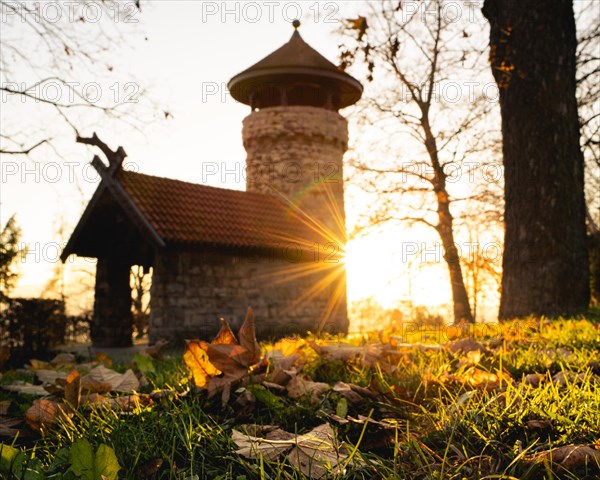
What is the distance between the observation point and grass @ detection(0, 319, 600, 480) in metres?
1.43

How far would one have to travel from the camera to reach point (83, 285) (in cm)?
3209

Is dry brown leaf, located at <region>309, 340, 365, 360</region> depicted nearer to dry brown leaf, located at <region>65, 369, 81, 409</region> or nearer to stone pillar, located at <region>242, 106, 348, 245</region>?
dry brown leaf, located at <region>65, 369, 81, 409</region>

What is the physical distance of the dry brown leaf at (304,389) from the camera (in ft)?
6.91

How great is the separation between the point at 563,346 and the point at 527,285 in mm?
3507

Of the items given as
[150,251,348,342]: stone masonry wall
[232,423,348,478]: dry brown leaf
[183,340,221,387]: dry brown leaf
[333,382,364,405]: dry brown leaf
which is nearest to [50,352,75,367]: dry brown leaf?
[183,340,221,387]: dry brown leaf

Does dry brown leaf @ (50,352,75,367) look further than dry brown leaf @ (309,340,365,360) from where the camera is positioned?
Yes

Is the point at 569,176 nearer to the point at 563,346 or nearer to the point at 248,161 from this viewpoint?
the point at 563,346

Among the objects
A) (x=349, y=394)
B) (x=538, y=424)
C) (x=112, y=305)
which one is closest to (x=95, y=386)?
(x=349, y=394)

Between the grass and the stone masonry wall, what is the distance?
10.2 m

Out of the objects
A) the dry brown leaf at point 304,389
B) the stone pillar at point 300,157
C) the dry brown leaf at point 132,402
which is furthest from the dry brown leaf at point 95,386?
the stone pillar at point 300,157

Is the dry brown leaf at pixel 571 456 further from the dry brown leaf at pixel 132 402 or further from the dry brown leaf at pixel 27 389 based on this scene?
the dry brown leaf at pixel 27 389

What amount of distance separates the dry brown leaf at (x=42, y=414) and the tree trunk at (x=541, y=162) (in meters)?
5.78

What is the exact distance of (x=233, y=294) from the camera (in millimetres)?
13539

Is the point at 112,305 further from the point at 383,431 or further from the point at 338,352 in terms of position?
the point at 383,431
